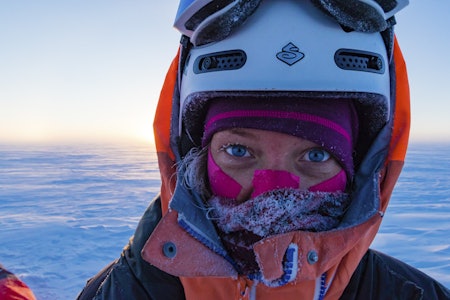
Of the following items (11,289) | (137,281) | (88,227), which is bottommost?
(88,227)

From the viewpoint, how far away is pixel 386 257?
147cm

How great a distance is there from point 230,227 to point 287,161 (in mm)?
275

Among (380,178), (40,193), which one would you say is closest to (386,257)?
(380,178)

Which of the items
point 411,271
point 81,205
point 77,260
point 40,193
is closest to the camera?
point 411,271

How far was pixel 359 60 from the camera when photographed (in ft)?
3.93

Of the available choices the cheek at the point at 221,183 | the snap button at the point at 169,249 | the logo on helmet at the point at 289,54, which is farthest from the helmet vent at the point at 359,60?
the snap button at the point at 169,249

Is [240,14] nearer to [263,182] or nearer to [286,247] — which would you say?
[263,182]

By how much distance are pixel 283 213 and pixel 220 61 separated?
55 cm

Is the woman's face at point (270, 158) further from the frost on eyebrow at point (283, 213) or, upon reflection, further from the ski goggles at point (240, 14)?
the ski goggles at point (240, 14)

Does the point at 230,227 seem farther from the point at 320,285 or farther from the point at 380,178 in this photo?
the point at 380,178

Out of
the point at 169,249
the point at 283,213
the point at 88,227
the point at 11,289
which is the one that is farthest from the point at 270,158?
the point at 88,227

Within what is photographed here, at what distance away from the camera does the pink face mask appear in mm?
1123

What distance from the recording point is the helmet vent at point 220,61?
116 centimetres

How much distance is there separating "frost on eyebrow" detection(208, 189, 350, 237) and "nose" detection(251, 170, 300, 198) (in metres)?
0.02
